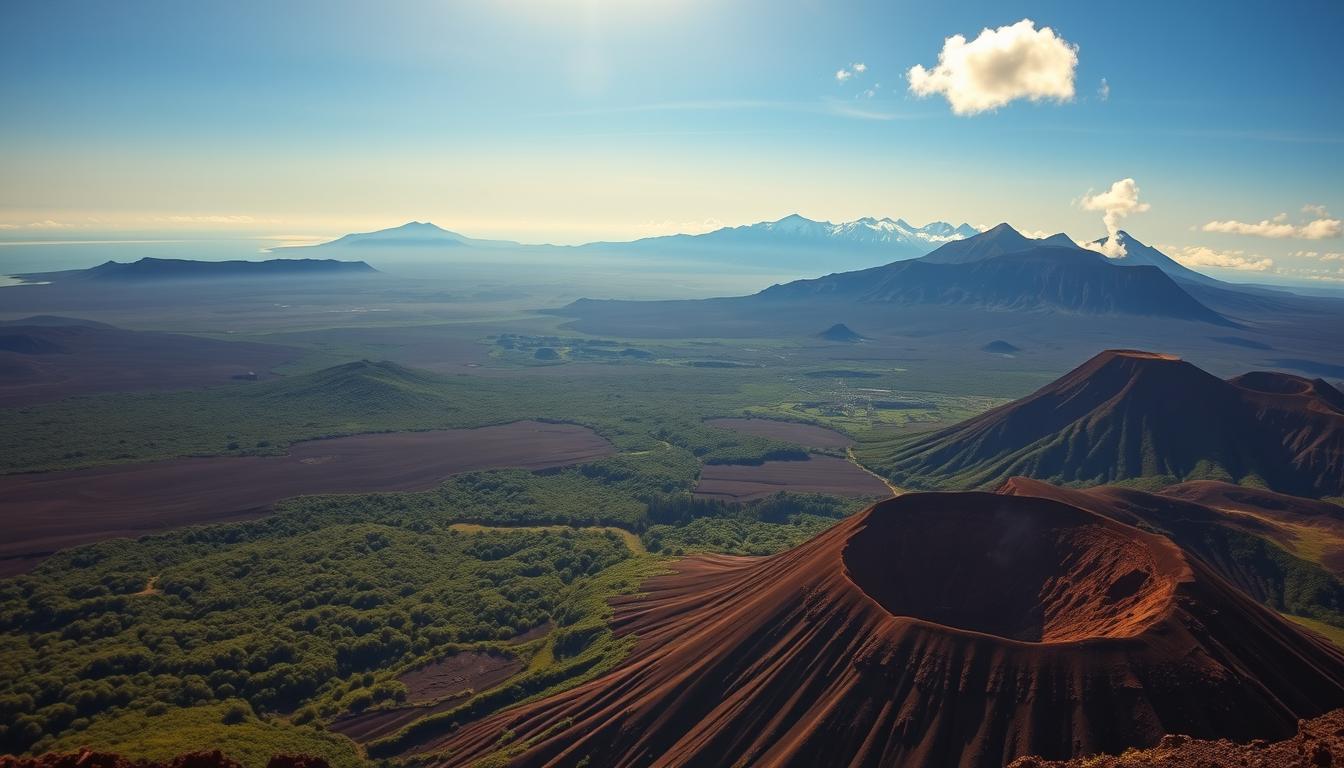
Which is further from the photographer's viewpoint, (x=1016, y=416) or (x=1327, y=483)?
(x=1016, y=416)

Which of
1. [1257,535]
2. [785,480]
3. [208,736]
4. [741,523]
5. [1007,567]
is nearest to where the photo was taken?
[208,736]

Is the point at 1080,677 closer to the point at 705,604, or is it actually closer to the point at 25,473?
the point at 705,604

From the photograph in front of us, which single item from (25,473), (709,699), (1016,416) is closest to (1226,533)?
(1016,416)

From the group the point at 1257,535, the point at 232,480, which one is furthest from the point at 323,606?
the point at 1257,535

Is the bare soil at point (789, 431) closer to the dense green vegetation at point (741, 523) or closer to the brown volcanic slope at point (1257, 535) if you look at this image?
the dense green vegetation at point (741, 523)

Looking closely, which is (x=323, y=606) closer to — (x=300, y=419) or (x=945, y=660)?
(x=945, y=660)

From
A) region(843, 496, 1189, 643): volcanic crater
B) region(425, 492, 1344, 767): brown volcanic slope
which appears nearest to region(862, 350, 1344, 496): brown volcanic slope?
region(843, 496, 1189, 643): volcanic crater

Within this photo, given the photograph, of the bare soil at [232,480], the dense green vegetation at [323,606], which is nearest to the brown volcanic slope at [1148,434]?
the dense green vegetation at [323,606]
